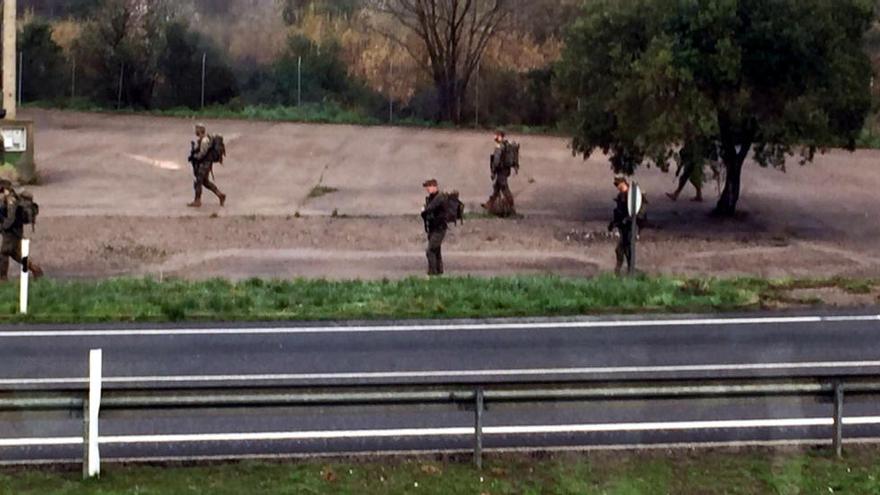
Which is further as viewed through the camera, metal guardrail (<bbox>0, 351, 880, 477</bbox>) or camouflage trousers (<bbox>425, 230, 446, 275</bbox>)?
camouflage trousers (<bbox>425, 230, 446, 275</bbox>)

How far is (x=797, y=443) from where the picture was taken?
32.9ft

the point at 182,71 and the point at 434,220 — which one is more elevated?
the point at 182,71

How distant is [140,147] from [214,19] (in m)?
27.9

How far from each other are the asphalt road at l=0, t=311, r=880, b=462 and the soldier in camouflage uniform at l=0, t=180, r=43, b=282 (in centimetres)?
466

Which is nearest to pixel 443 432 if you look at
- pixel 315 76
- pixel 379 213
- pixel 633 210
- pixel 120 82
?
pixel 633 210

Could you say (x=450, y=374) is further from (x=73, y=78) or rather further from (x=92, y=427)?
(x=73, y=78)

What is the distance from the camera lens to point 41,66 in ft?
179

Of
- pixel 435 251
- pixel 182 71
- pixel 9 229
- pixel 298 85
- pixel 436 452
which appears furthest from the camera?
pixel 298 85

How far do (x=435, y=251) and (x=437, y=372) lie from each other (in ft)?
28.4

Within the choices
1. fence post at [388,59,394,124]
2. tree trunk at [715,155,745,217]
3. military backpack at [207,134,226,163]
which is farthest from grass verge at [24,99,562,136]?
military backpack at [207,134,226,163]

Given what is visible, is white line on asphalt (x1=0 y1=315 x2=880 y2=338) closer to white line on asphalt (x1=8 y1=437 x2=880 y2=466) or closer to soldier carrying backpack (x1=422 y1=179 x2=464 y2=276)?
soldier carrying backpack (x1=422 y1=179 x2=464 y2=276)

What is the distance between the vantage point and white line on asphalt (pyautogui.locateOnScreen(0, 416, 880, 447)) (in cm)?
1027

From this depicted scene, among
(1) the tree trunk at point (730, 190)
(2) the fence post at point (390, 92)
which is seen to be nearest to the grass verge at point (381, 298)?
(1) the tree trunk at point (730, 190)

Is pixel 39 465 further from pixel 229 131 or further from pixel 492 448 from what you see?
pixel 229 131
